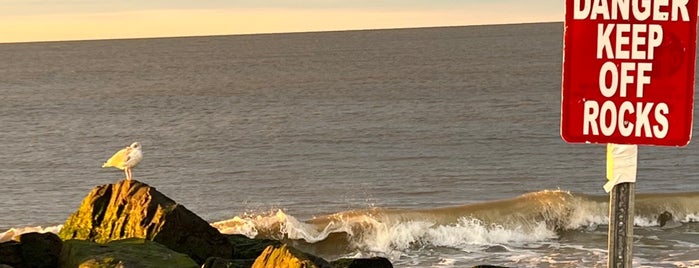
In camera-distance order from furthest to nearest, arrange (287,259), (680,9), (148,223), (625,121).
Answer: (148,223) → (287,259) → (625,121) → (680,9)

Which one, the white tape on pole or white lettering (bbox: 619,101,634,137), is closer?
white lettering (bbox: 619,101,634,137)

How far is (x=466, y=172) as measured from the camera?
115 feet

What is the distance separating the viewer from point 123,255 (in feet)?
31.9

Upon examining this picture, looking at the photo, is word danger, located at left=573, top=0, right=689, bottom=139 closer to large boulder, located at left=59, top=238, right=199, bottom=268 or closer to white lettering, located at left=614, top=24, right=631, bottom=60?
white lettering, located at left=614, top=24, right=631, bottom=60

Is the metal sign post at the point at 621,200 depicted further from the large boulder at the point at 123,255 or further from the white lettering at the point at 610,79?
the large boulder at the point at 123,255

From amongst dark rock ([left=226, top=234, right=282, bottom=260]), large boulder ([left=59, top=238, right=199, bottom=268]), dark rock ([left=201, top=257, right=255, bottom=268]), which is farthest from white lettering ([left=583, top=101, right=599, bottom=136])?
dark rock ([left=226, top=234, right=282, bottom=260])

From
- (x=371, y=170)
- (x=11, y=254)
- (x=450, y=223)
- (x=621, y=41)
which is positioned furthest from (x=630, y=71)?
(x=371, y=170)

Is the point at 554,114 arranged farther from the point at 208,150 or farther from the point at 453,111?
the point at 208,150

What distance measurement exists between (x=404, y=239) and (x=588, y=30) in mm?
19866

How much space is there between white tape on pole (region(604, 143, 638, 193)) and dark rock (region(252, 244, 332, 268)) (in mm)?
4123

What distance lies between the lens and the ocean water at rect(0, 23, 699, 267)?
77.5 feet

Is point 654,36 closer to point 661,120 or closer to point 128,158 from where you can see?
point 661,120

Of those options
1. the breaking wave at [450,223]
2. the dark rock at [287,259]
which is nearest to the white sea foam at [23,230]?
the breaking wave at [450,223]

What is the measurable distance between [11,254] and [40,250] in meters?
0.33
